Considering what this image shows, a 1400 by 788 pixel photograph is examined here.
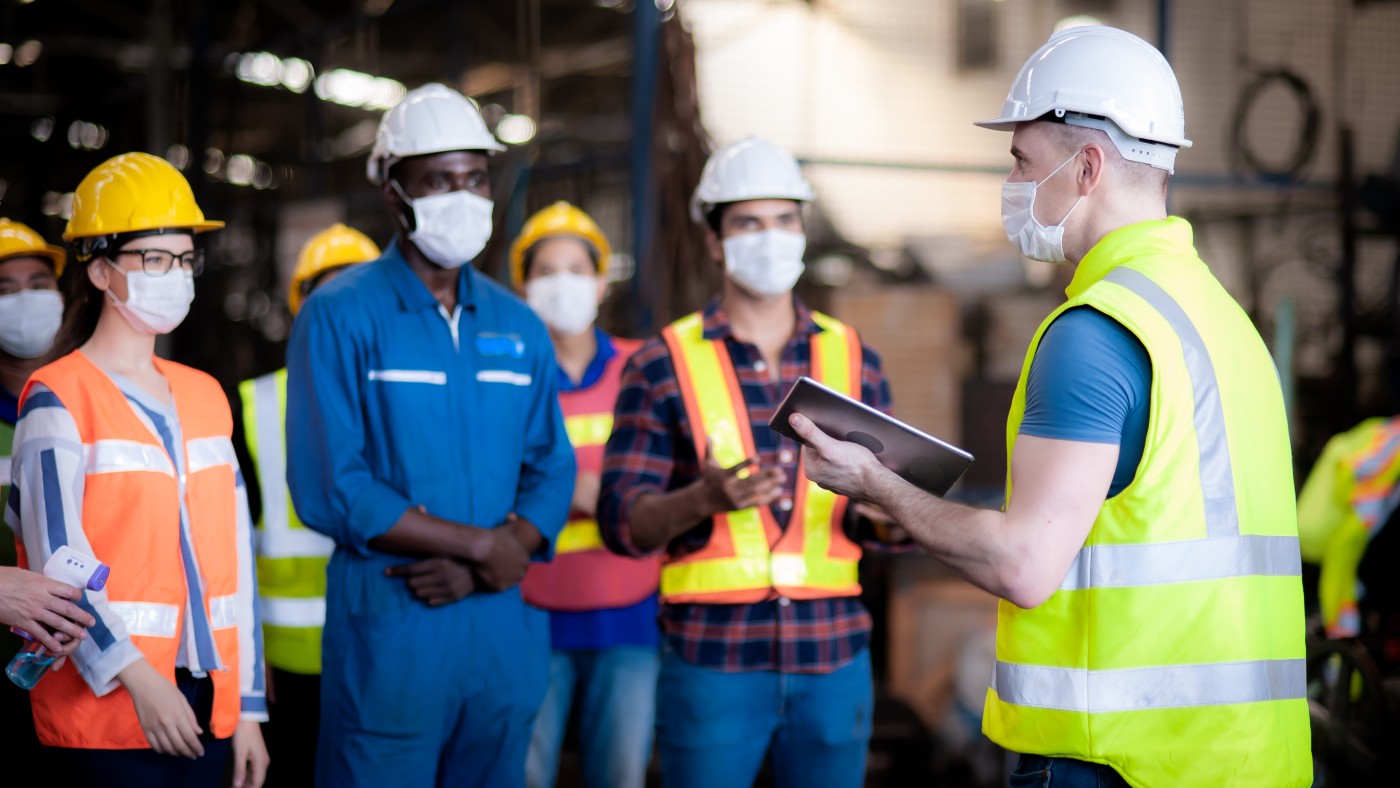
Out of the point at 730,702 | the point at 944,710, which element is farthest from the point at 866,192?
the point at 730,702

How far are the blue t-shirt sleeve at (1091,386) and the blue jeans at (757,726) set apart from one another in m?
1.30

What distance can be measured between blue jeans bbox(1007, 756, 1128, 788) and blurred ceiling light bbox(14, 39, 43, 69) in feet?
43.7

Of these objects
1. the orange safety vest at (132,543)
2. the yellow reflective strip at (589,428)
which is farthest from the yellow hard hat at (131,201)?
the yellow reflective strip at (589,428)

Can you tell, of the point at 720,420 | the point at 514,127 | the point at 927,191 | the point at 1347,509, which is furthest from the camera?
the point at 514,127

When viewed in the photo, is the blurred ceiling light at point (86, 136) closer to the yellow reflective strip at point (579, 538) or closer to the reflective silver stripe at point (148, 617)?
the yellow reflective strip at point (579, 538)

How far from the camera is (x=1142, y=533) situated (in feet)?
6.56

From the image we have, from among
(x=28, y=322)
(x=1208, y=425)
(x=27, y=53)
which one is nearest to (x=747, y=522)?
(x=1208, y=425)

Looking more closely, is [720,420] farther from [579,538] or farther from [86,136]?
[86,136]

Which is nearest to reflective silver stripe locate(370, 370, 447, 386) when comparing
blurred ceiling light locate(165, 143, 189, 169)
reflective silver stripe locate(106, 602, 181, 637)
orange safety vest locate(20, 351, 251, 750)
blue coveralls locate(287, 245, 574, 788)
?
blue coveralls locate(287, 245, 574, 788)

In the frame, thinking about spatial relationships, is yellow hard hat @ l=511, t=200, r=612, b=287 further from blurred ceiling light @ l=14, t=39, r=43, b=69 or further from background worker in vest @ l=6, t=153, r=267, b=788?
blurred ceiling light @ l=14, t=39, r=43, b=69

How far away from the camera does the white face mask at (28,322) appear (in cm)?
335

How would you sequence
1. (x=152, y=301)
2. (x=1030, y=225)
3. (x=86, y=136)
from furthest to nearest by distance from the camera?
(x=86, y=136)
(x=152, y=301)
(x=1030, y=225)

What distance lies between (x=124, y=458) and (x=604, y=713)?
6.12 feet

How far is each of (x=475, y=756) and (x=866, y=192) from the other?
6233mm
